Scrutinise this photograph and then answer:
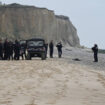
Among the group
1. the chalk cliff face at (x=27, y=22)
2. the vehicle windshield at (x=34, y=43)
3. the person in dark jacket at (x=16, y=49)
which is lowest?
the person in dark jacket at (x=16, y=49)

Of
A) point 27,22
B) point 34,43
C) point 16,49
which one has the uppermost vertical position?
point 27,22

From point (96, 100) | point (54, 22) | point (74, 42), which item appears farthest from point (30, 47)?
point (74, 42)

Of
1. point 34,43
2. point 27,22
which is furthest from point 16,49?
point 27,22

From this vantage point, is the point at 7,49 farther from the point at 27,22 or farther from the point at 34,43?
the point at 27,22

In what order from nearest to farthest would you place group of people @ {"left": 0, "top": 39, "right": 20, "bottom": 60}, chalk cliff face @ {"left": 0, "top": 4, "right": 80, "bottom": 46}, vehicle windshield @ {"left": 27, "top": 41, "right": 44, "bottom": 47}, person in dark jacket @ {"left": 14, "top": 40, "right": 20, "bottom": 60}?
group of people @ {"left": 0, "top": 39, "right": 20, "bottom": 60}
person in dark jacket @ {"left": 14, "top": 40, "right": 20, "bottom": 60}
vehicle windshield @ {"left": 27, "top": 41, "right": 44, "bottom": 47}
chalk cliff face @ {"left": 0, "top": 4, "right": 80, "bottom": 46}

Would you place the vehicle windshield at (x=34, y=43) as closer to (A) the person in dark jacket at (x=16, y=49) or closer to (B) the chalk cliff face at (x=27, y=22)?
(A) the person in dark jacket at (x=16, y=49)

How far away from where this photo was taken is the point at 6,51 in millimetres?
32781

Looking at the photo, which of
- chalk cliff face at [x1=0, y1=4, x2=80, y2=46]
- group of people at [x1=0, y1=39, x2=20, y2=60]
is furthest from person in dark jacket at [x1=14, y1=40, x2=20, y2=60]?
chalk cliff face at [x1=0, y1=4, x2=80, y2=46]

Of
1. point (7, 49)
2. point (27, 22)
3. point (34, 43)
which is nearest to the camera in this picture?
point (7, 49)

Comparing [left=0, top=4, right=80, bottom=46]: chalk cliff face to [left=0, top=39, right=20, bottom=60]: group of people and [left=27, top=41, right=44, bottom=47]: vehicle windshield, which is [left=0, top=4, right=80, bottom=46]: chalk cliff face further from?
[left=0, top=39, right=20, bottom=60]: group of people

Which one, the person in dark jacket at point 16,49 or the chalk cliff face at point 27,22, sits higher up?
the chalk cliff face at point 27,22

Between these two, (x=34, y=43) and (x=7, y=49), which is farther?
(x=34, y=43)

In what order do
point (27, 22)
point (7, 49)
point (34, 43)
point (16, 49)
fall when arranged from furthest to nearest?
1. point (27, 22)
2. point (34, 43)
3. point (16, 49)
4. point (7, 49)

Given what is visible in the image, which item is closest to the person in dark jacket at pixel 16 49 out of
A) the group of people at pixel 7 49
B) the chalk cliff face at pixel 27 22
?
the group of people at pixel 7 49
